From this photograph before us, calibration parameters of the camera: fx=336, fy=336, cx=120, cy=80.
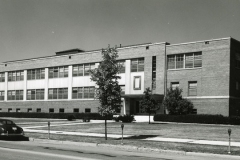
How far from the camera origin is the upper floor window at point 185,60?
43203mm

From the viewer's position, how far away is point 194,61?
4344 cm

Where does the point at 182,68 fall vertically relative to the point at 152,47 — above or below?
below

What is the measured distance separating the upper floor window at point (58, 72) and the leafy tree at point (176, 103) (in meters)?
23.3

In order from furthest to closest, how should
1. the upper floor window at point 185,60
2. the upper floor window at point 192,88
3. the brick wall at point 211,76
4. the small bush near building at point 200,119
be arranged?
the upper floor window at point 192,88 < the upper floor window at point 185,60 < the brick wall at point 211,76 < the small bush near building at point 200,119

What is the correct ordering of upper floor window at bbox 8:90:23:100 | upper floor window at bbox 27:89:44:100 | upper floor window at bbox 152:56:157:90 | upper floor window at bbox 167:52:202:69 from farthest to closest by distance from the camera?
upper floor window at bbox 8:90:23:100, upper floor window at bbox 27:89:44:100, upper floor window at bbox 152:56:157:90, upper floor window at bbox 167:52:202:69

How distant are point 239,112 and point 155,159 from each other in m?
32.5

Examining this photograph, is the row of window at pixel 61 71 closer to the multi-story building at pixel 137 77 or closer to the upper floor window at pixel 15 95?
the multi-story building at pixel 137 77

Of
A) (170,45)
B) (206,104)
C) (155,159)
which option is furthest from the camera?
(170,45)

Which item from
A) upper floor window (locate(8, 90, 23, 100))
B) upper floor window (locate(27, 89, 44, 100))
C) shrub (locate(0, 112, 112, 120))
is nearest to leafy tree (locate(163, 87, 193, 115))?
shrub (locate(0, 112, 112, 120))

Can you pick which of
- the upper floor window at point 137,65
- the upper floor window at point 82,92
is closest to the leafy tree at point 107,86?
the upper floor window at point 137,65

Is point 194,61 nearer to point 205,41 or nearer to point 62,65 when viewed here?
point 205,41

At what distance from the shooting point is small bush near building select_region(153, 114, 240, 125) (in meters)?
35.1

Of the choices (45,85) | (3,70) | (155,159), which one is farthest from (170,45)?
(3,70)

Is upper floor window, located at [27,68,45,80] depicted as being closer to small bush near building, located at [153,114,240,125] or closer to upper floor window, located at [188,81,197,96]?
small bush near building, located at [153,114,240,125]
